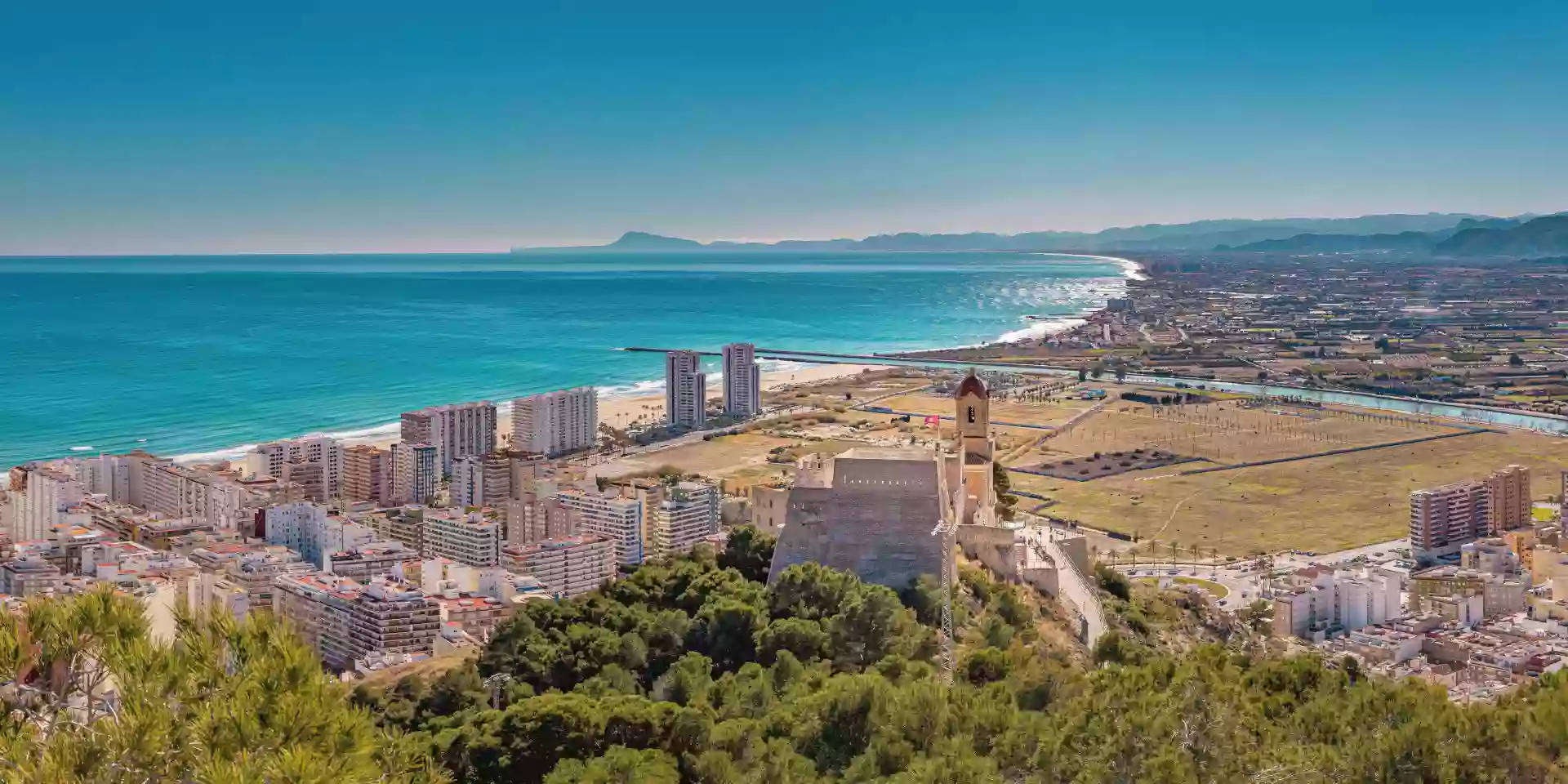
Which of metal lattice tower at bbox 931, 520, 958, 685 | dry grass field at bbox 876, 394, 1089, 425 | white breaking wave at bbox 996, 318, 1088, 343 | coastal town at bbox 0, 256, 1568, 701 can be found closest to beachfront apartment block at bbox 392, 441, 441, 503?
coastal town at bbox 0, 256, 1568, 701

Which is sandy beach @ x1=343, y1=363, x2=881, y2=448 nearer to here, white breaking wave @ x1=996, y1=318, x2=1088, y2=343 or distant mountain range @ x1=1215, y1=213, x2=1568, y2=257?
white breaking wave @ x1=996, y1=318, x2=1088, y2=343

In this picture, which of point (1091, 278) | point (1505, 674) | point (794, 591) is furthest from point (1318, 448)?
point (1091, 278)

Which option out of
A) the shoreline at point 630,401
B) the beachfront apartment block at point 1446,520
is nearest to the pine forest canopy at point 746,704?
the beachfront apartment block at point 1446,520

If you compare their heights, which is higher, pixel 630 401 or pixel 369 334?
pixel 369 334

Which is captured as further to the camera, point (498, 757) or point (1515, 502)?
point (1515, 502)

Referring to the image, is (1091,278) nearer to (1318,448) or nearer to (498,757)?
(1318,448)

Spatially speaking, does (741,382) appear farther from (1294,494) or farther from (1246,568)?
(1246,568)

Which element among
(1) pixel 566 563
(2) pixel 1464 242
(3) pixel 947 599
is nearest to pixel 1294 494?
(1) pixel 566 563
